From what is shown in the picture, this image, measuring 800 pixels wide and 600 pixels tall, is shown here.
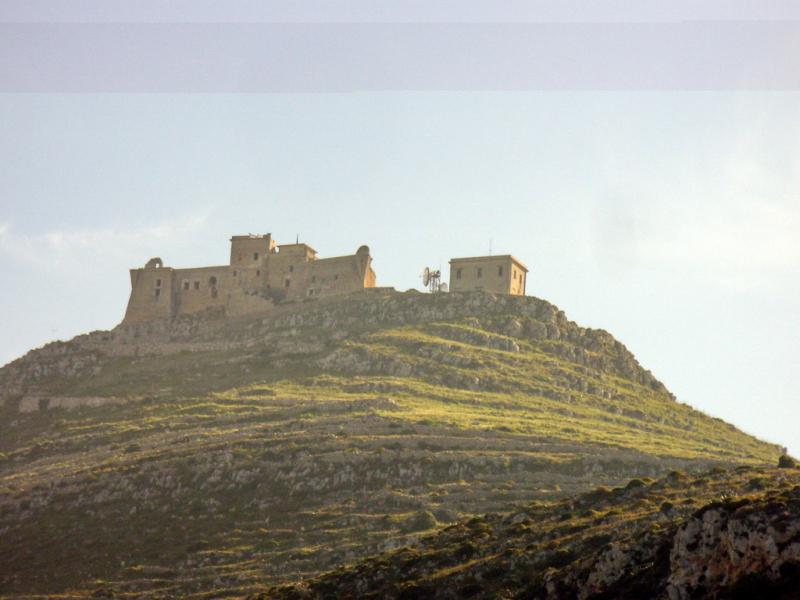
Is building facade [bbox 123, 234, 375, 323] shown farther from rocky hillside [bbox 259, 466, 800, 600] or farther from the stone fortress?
rocky hillside [bbox 259, 466, 800, 600]

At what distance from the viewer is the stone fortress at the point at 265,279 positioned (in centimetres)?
11659

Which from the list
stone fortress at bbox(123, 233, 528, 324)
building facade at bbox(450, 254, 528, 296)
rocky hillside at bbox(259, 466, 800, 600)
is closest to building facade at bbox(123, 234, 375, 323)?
stone fortress at bbox(123, 233, 528, 324)

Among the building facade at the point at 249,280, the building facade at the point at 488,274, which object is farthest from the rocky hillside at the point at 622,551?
the building facade at the point at 249,280

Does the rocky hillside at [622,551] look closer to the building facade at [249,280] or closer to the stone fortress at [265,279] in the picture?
the stone fortress at [265,279]

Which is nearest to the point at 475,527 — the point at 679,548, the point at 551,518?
the point at 551,518

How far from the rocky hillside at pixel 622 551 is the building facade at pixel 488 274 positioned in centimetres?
5824

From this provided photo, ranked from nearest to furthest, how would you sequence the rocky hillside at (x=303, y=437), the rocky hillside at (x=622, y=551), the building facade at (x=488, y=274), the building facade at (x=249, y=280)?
the rocky hillside at (x=622, y=551) < the rocky hillside at (x=303, y=437) < the building facade at (x=488, y=274) < the building facade at (x=249, y=280)

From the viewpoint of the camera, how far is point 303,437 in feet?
267

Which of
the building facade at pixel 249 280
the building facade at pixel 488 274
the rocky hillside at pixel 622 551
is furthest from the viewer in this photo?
the building facade at pixel 249 280

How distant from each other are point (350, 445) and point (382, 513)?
31.1 feet

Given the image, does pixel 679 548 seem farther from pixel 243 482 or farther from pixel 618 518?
pixel 243 482

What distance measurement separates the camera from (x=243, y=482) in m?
76.6

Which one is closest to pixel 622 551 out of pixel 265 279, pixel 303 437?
pixel 303 437

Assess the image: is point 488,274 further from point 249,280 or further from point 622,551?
point 622,551
